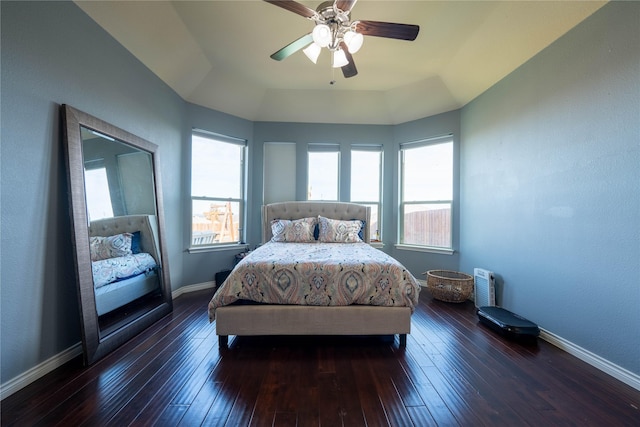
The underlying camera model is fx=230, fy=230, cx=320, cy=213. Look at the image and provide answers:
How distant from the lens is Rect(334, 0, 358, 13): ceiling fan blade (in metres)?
1.66

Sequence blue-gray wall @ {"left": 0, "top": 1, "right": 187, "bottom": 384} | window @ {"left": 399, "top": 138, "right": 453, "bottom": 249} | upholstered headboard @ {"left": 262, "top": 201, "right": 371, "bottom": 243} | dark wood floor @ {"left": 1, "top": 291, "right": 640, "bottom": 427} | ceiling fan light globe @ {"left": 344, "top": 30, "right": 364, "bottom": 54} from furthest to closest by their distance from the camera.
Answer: upholstered headboard @ {"left": 262, "top": 201, "right": 371, "bottom": 243}
window @ {"left": 399, "top": 138, "right": 453, "bottom": 249}
ceiling fan light globe @ {"left": 344, "top": 30, "right": 364, "bottom": 54}
blue-gray wall @ {"left": 0, "top": 1, "right": 187, "bottom": 384}
dark wood floor @ {"left": 1, "top": 291, "right": 640, "bottom": 427}

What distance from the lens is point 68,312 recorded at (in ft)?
5.58

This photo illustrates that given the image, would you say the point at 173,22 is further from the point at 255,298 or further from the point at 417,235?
the point at 417,235

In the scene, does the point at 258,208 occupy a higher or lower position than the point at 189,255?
higher

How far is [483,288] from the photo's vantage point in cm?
271

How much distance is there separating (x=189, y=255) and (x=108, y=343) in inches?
61.8

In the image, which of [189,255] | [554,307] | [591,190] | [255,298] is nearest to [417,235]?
[554,307]

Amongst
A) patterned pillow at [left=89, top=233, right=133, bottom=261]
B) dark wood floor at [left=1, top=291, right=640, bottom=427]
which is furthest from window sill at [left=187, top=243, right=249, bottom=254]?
dark wood floor at [left=1, top=291, right=640, bottom=427]

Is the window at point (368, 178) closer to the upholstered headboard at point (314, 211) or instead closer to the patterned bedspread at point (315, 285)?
the upholstered headboard at point (314, 211)

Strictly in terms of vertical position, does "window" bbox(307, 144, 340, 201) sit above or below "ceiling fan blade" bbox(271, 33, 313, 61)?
below

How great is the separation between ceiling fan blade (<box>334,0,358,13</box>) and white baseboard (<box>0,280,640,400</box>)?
10.4 feet

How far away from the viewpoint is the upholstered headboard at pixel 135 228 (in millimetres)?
1870

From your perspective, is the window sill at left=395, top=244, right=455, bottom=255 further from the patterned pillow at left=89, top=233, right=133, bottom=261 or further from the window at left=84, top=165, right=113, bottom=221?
the window at left=84, top=165, right=113, bottom=221

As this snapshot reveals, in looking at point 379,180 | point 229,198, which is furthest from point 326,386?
point 379,180
